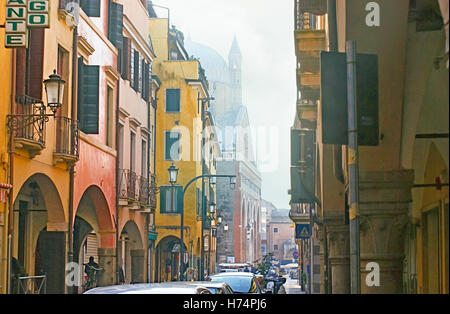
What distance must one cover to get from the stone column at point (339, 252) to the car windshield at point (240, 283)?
18.8 ft

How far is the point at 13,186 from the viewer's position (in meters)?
15.3

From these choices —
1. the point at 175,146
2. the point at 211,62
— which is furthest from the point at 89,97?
the point at 211,62

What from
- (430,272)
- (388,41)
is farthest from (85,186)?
(388,41)

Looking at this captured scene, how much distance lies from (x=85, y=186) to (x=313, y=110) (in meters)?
6.34

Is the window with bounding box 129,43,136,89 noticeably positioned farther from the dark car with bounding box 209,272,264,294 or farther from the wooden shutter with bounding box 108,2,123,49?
the dark car with bounding box 209,272,264,294

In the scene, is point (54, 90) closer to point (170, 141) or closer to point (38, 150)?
point (38, 150)

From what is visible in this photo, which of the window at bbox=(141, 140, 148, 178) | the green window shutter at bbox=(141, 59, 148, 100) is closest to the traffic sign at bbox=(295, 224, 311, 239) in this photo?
the window at bbox=(141, 140, 148, 178)

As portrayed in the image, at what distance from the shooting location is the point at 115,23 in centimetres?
2505

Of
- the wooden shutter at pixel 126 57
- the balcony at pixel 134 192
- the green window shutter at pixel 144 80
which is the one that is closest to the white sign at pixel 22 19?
the balcony at pixel 134 192

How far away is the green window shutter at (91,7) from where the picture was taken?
22.6 meters

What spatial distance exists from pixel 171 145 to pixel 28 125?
32.3m

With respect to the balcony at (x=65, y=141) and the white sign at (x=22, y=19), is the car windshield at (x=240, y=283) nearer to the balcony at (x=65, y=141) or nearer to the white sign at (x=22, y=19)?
the balcony at (x=65, y=141)

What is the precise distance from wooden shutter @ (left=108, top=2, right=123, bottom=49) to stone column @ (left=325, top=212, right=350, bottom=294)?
41.2ft
